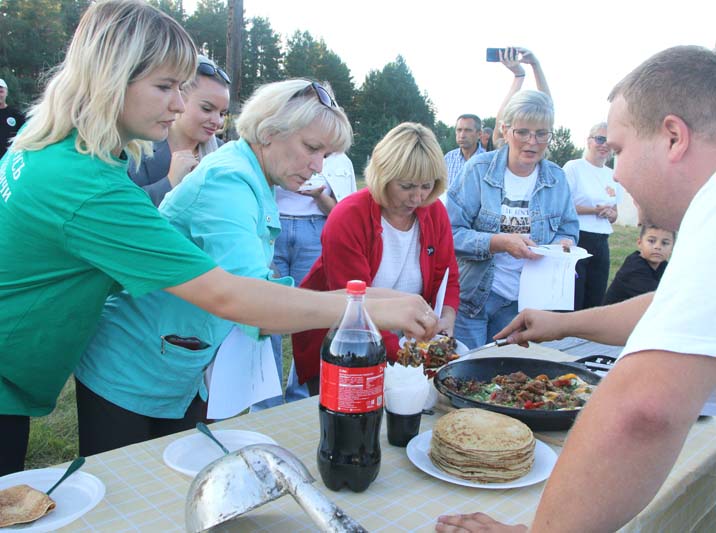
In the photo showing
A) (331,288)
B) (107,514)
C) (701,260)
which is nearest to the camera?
(701,260)

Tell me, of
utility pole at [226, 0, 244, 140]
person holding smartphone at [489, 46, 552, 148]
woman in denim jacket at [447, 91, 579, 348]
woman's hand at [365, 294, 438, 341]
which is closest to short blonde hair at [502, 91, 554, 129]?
woman in denim jacket at [447, 91, 579, 348]

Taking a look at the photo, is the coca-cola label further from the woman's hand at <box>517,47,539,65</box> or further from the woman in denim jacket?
the woman's hand at <box>517,47,539,65</box>

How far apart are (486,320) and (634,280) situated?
1505 millimetres

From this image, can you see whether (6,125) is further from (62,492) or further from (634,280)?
(634,280)

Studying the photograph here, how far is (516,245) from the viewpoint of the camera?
3061mm

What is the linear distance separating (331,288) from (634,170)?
5.59ft

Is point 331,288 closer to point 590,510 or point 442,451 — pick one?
point 442,451

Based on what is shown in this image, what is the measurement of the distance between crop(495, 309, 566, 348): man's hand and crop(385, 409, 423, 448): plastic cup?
71 centimetres

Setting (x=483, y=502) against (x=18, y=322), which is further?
(x=18, y=322)

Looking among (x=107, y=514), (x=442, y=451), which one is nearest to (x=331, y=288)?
(x=442, y=451)

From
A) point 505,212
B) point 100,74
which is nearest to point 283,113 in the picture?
point 100,74

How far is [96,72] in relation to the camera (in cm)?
149

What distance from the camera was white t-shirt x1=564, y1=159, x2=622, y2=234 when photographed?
500 cm

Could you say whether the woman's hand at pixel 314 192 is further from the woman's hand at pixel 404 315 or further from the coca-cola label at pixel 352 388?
the coca-cola label at pixel 352 388
